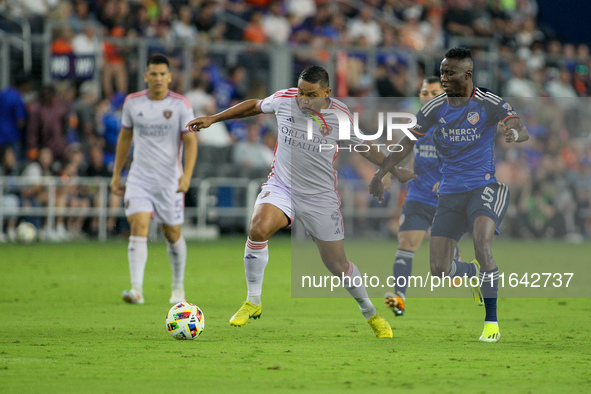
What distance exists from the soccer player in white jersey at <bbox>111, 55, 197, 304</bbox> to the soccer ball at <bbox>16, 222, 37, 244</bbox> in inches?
320

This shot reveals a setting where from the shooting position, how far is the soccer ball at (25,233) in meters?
17.9

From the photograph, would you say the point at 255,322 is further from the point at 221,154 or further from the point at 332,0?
the point at 332,0

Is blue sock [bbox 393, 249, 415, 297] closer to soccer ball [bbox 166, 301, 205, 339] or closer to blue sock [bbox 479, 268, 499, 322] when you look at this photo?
blue sock [bbox 479, 268, 499, 322]

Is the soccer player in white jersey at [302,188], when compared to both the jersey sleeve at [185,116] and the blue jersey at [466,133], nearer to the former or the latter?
the blue jersey at [466,133]

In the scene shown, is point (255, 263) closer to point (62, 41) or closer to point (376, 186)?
point (376, 186)

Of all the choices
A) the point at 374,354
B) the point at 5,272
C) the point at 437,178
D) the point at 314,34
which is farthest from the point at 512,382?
the point at 314,34

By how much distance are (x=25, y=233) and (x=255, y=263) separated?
11.0 meters

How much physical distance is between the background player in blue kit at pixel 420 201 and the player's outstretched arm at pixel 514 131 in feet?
6.42

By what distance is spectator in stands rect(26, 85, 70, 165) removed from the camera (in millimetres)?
17703

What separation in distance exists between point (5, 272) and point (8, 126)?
5.37m

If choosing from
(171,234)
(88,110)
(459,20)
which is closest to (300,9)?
(459,20)

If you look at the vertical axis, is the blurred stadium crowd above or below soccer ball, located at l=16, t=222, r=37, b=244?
above

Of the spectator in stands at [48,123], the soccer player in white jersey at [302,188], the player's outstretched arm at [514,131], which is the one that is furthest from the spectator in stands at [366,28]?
the player's outstretched arm at [514,131]

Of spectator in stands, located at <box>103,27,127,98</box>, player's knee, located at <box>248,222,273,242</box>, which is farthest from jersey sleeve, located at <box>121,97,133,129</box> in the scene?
spectator in stands, located at <box>103,27,127,98</box>
